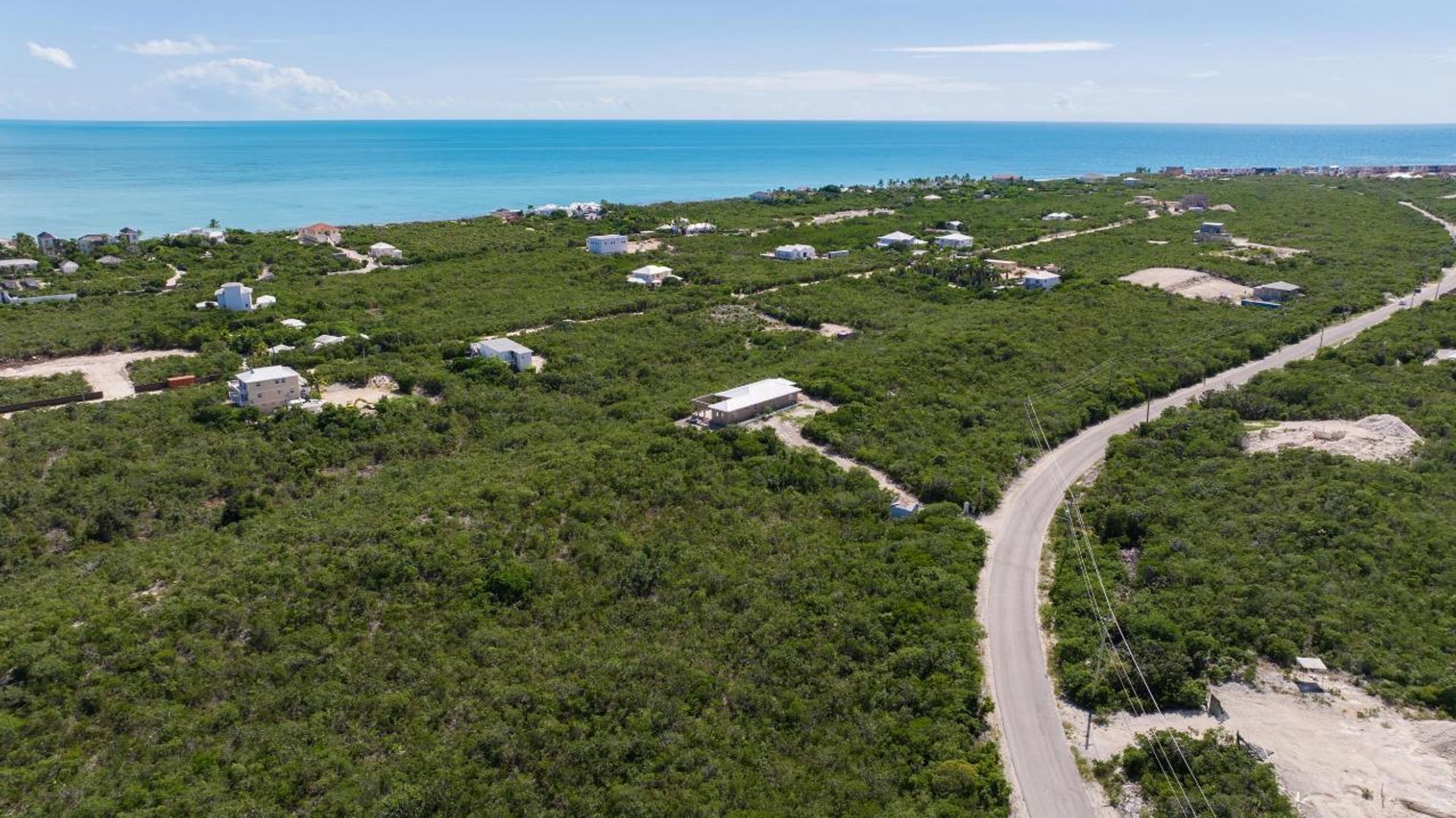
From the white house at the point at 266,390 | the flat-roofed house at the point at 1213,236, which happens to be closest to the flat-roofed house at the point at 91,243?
the white house at the point at 266,390

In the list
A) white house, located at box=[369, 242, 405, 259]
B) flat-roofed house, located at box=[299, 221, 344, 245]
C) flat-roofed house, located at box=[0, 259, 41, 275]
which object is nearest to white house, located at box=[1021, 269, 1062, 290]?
white house, located at box=[369, 242, 405, 259]

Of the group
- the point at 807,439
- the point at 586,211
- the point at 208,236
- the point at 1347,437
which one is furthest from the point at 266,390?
the point at 586,211

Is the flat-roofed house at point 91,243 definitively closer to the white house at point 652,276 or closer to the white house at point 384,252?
the white house at point 384,252

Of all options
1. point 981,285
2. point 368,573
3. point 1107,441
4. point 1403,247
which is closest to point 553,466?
point 368,573

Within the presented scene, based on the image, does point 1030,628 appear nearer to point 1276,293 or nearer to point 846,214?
point 1276,293

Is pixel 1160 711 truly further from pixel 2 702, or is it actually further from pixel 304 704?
pixel 2 702
